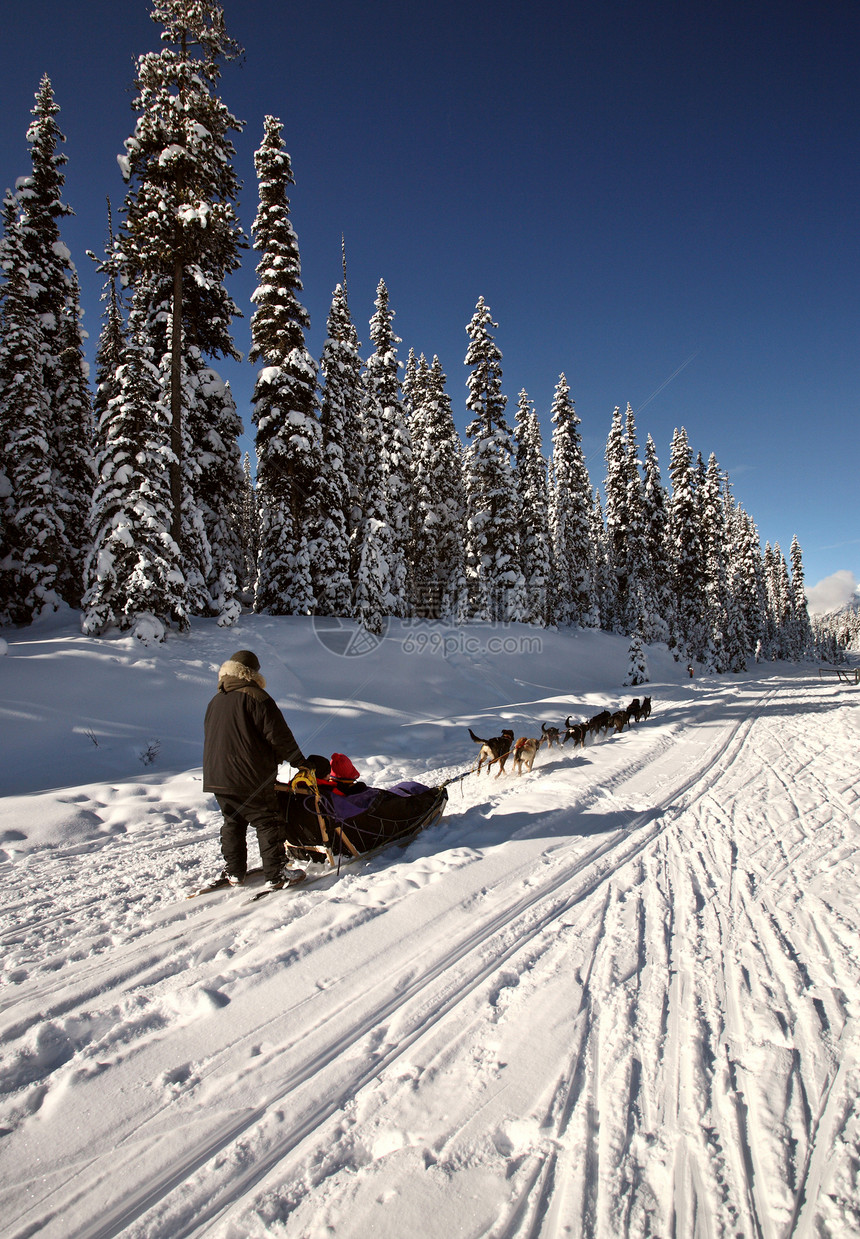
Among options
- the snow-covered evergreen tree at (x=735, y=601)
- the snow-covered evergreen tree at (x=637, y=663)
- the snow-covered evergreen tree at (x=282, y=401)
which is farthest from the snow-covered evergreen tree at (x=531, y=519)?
the snow-covered evergreen tree at (x=735, y=601)

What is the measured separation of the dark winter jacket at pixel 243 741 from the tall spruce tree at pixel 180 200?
1090 cm

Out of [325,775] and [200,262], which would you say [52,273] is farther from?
[325,775]

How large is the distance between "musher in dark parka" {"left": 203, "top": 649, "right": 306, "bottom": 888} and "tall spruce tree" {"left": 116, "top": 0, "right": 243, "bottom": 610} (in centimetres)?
1090

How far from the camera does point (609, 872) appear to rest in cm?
498

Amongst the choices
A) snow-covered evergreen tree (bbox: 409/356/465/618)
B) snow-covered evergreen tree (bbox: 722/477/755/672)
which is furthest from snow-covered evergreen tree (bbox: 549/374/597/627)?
snow-covered evergreen tree (bbox: 722/477/755/672)

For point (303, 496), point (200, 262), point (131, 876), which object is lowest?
point (131, 876)

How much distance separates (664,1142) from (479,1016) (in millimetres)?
1082

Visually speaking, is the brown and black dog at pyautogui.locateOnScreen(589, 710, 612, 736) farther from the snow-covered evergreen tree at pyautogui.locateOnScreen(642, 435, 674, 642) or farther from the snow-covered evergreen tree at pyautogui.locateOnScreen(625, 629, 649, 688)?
the snow-covered evergreen tree at pyautogui.locateOnScreen(642, 435, 674, 642)

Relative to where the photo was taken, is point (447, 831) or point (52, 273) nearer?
point (447, 831)

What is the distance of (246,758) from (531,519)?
29.4 meters

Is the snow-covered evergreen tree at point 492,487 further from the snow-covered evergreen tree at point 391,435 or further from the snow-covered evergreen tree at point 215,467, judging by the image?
the snow-covered evergreen tree at point 215,467

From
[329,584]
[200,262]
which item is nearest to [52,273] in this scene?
[200,262]

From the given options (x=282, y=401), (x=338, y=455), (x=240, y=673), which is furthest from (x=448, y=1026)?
(x=338, y=455)

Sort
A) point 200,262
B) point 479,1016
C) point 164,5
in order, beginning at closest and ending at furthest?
point 479,1016, point 164,5, point 200,262
